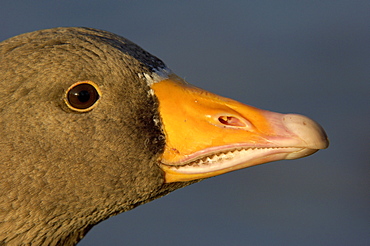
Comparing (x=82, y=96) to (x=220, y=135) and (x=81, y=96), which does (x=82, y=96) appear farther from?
(x=220, y=135)

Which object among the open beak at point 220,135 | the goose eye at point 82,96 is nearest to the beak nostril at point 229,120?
the open beak at point 220,135

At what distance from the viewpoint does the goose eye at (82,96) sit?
420 centimetres

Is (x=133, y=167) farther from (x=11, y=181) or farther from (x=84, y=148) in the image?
(x=11, y=181)

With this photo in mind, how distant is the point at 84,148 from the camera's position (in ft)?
14.2

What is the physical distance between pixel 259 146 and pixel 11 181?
1.91 metres

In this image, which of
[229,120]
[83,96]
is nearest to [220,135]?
[229,120]

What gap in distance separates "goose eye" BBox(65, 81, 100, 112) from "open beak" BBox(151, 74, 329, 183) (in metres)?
0.51

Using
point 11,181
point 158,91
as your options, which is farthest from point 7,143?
point 158,91

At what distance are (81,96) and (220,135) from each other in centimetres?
112

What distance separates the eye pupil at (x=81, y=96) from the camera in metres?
4.20

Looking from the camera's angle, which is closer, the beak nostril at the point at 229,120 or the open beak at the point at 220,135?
the open beak at the point at 220,135

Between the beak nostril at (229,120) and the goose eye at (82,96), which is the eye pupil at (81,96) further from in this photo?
the beak nostril at (229,120)

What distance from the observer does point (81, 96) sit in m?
4.20

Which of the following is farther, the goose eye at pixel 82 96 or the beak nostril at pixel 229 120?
the beak nostril at pixel 229 120
